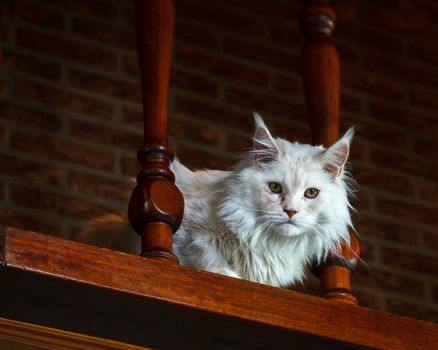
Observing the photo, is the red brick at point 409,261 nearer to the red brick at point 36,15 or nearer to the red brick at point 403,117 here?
the red brick at point 403,117

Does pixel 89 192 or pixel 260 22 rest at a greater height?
pixel 260 22

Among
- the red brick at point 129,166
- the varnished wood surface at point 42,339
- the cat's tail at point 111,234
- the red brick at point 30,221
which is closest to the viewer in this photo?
the varnished wood surface at point 42,339

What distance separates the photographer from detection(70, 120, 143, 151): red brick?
3.49 meters

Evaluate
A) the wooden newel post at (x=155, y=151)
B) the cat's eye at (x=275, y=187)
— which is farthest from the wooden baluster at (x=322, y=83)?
the wooden newel post at (x=155, y=151)

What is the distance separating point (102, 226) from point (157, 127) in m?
0.58

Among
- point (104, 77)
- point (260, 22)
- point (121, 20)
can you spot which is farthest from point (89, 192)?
point (260, 22)

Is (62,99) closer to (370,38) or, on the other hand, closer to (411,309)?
(370,38)

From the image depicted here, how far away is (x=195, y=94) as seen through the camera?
371cm

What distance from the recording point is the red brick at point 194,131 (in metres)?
3.63

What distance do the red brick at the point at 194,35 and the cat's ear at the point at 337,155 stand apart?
1342 millimetres

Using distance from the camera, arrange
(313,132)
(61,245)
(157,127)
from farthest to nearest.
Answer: (313,132) → (157,127) → (61,245)

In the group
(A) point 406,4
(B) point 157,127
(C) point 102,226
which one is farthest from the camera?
(A) point 406,4

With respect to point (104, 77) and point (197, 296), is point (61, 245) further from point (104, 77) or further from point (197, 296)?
point (104, 77)

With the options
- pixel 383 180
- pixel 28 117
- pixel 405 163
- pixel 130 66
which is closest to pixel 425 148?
pixel 405 163
